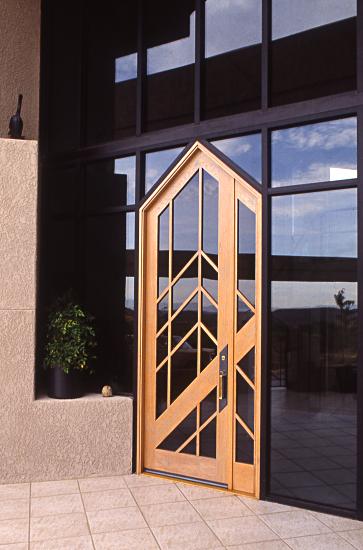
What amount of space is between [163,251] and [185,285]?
38 cm

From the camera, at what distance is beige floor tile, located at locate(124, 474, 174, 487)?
193 inches

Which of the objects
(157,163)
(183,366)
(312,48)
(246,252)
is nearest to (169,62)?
(157,163)

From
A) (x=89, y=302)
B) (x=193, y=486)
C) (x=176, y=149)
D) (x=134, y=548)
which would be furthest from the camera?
(x=89, y=302)

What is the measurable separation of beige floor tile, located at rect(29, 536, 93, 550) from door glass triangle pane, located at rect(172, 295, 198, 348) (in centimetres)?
183

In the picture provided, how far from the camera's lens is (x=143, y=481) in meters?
4.98

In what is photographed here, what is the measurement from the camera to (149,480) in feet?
16.5

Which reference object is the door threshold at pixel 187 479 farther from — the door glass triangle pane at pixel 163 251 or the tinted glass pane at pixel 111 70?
the tinted glass pane at pixel 111 70

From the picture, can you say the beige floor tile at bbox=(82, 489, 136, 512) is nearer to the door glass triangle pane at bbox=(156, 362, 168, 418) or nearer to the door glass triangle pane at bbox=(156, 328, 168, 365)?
the door glass triangle pane at bbox=(156, 362, 168, 418)

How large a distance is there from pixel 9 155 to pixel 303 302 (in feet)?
9.13

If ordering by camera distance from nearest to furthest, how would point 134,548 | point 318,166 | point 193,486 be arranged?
point 134,548, point 318,166, point 193,486

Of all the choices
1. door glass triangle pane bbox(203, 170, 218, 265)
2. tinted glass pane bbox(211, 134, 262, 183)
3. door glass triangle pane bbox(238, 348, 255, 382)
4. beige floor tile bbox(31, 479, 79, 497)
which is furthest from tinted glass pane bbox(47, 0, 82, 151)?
beige floor tile bbox(31, 479, 79, 497)

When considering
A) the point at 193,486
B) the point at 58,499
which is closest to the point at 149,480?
the point at 193,486

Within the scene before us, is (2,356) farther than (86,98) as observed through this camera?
No

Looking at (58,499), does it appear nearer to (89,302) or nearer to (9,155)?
(89,302)
